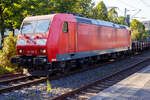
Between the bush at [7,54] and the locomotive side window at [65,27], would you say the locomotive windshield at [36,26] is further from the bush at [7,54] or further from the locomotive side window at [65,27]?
the bush at [7,54]

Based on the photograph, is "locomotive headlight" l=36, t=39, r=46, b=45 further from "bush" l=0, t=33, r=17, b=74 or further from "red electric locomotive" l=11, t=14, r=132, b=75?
"bush" l=0, t=33, r=17, b=74

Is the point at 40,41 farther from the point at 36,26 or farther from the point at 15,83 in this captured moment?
the point at 15,83

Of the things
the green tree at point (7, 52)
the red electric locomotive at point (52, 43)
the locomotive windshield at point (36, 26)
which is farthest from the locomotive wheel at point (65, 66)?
the green tree at point (7, 52)

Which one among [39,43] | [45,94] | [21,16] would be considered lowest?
[45,94]

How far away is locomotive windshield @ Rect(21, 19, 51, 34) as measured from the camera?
31.3 ft

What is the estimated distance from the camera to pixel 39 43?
924 centimetres

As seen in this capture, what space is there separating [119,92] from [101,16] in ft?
80.9

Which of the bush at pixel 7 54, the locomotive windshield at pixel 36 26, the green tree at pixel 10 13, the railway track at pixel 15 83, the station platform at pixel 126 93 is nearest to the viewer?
the station platform at pixel 126 93

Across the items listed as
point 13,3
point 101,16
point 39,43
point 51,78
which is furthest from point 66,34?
point 101,16

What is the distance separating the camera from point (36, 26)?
9930 millimetres

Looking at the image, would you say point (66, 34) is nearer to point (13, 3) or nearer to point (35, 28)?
point (35, 28)

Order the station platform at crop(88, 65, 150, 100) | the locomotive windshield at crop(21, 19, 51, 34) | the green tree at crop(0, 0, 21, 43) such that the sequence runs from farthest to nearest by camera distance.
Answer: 1. the green tree at crop(0, 0, 21, 43)
2. the locomotive windshield at crop(21, 19, 51, 34)
3. the station platform at crop(88, 65, 150, 100)

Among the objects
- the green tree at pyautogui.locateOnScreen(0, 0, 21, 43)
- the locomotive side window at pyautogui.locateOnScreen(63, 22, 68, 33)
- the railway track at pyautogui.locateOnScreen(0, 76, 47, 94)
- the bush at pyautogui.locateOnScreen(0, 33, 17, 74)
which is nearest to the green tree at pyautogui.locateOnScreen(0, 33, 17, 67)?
the bush at pyautogui.locateOnScreen(0, 33, 17, 74)

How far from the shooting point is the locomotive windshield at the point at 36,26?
9.53 metres
